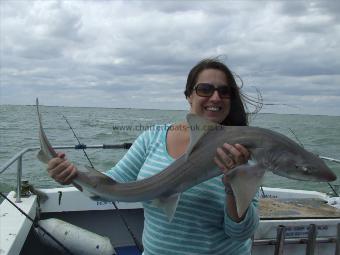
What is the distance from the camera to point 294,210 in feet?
14.2

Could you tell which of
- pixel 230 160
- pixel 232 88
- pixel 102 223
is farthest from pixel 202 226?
pixel 102 223

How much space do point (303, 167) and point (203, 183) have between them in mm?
568

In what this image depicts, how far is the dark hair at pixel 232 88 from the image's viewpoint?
2645 millimetres

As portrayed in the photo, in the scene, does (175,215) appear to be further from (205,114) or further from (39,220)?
(39,220)

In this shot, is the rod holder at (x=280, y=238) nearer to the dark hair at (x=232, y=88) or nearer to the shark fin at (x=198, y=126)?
the dark hair at (x=232, y=88)

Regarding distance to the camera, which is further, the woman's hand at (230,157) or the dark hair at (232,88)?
the dark hair at (232,88)

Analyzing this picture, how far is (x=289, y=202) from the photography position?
469cm

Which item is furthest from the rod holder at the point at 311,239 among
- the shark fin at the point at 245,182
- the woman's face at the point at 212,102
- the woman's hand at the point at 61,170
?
the woman's hand at the point at 61,170

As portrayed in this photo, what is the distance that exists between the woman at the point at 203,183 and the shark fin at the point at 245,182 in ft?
0.16

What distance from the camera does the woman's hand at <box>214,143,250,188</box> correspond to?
215 cm

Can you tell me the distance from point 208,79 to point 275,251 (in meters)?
2.24

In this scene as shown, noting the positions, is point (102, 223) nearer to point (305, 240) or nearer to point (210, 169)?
point (305, 240)

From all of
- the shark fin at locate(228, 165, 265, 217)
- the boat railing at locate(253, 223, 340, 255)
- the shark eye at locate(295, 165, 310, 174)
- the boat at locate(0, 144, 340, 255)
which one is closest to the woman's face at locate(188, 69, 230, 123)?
Result: the shark fin at locate(228, 165, 265, 217)

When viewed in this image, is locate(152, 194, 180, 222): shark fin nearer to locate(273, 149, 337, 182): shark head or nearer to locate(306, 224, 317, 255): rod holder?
locate(273, 149, 337, 182): shark head
